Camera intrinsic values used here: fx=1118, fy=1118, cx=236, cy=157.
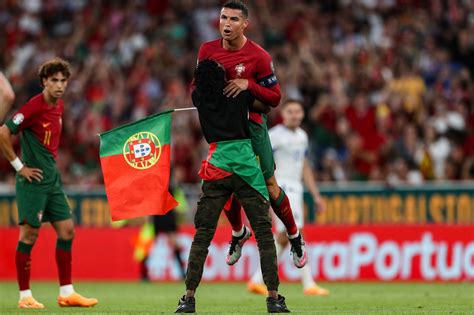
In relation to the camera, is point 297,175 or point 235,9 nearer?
point 235,9

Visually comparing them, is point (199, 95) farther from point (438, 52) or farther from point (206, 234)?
point (438, 52)

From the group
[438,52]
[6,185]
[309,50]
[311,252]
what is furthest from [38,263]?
[438,52]

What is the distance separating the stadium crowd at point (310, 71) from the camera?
845 inches

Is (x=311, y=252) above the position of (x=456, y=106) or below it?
below

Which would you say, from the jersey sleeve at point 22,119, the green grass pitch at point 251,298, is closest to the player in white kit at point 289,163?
the green grass pitch at point 251,298

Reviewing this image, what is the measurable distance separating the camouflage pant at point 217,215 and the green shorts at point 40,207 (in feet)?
8.94

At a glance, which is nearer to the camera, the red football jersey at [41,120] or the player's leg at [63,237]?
the red football jersey at [41,120]

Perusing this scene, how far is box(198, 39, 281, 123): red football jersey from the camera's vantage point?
10.6 metres

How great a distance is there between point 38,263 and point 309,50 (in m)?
7.36

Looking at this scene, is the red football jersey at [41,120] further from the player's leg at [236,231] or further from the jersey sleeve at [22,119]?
the player's leg at [236,231]

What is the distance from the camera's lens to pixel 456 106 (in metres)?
21.7

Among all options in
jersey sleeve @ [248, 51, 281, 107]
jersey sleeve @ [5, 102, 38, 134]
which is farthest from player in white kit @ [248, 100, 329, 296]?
jersey sleeve @ [248, 51, 281, 107]

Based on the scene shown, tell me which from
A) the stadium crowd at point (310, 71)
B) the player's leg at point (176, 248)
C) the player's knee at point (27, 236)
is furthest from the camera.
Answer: the stadium crowd at point (310, 71)

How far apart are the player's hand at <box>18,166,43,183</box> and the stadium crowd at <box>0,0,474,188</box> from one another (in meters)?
9.35
